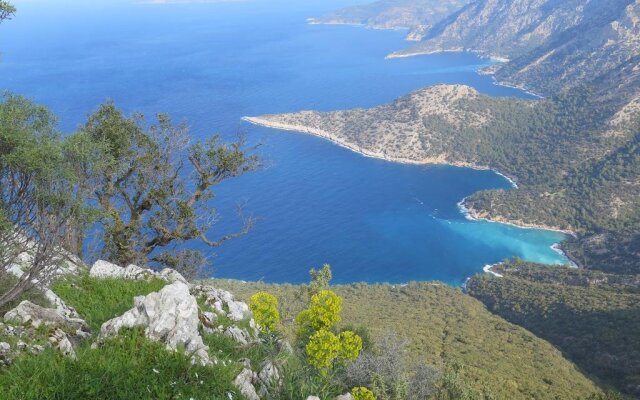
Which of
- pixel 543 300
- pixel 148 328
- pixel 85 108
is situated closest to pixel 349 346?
pixel 148 328

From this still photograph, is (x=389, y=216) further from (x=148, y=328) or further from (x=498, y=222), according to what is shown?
(x=148, y=328)

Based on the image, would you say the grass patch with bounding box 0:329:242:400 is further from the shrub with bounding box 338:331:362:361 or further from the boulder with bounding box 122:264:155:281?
the boulder with bounding box 122:264:155:281

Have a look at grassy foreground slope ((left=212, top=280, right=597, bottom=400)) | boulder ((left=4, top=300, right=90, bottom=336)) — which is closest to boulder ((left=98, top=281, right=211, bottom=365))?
boulder ((left=4, top=300, right=90, bottom=336))

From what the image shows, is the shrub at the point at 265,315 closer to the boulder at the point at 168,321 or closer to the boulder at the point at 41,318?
the boulder at the point at 168,321

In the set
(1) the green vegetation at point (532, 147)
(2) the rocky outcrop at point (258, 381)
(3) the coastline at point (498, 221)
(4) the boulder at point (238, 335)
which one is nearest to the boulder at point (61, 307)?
(4) the boulder at point (238, 335)

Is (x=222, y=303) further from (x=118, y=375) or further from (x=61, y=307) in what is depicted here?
(x=118, y=375)

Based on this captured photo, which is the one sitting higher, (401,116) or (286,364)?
(286,364)

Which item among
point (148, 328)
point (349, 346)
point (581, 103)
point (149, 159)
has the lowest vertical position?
point (581, 103)
